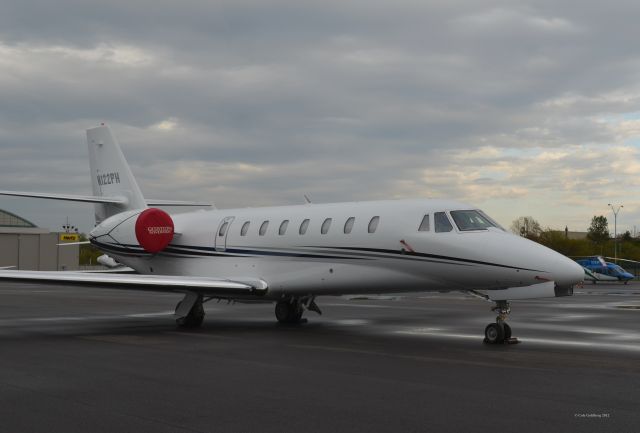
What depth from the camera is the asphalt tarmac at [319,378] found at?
6746mm

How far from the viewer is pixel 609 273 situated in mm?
59875

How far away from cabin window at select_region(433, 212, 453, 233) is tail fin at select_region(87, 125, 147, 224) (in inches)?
383

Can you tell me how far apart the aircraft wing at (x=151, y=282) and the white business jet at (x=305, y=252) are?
0.09ft

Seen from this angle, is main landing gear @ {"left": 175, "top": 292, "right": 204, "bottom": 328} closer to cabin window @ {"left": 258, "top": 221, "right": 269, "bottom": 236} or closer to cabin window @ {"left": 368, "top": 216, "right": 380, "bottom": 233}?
cabin window @ {"left": 258, "top": 221, "right": 269, "bottom": 236}

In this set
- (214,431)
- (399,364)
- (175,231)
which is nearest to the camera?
(214,431)

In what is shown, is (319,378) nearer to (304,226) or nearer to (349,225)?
(349,225)

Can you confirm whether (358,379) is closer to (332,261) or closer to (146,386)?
(146,386)

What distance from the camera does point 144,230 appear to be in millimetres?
19656

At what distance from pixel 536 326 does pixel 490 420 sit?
1113 centimetres

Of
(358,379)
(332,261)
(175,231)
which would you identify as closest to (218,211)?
(175,231)

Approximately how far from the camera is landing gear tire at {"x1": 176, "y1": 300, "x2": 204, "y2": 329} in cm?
1738

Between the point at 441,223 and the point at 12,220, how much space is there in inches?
3340

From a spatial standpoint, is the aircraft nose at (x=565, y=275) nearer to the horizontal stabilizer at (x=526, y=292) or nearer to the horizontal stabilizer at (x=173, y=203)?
the horizontal stabilizer at (x=526, y=292)

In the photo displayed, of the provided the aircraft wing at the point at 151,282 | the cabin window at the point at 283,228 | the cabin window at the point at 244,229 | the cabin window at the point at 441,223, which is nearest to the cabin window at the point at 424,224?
the cabin window at the point at 441,223
